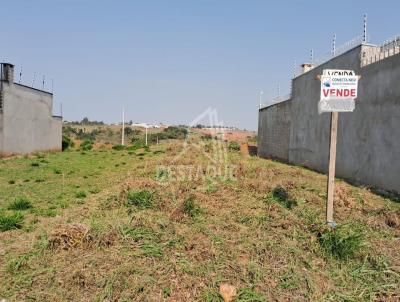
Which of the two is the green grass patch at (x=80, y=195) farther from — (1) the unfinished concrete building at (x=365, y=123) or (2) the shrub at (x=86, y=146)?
(2) the shrub at (x=86, y=146)

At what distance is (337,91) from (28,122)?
22175 mm

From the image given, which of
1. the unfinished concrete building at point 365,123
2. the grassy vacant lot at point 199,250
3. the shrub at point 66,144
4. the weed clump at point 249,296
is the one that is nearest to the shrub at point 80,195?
the grassy vacant lot at point 199,250

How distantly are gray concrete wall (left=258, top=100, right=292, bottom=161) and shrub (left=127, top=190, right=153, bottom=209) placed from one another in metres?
14.0

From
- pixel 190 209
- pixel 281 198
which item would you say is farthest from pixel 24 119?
pixel 281 198

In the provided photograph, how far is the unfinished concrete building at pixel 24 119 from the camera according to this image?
20.1m

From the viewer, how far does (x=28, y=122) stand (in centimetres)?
2322

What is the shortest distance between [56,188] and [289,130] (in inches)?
520

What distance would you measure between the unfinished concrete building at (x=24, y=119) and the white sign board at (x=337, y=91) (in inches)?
750

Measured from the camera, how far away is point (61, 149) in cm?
2986

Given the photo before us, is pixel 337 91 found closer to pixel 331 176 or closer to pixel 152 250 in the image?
pixel 331 176

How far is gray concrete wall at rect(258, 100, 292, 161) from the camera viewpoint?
789 inches

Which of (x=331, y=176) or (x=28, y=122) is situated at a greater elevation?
(x=28, y=122)

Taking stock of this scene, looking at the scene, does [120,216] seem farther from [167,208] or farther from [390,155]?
[390,155]

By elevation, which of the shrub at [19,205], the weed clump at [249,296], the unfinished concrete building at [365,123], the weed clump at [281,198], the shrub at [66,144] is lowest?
the weed clump at [249,296]
